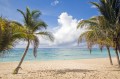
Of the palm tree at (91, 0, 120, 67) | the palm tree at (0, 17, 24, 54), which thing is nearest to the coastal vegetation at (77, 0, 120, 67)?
the palm tree at (91, 0, 120, 67)

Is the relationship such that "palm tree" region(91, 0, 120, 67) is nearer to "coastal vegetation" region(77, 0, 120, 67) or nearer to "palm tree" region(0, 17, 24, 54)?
"coastal vegetation" region(77, 0, 120, 67)

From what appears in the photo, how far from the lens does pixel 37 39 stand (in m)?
14.7

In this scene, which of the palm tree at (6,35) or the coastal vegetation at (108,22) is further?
the coastal vegetation at (108,22)

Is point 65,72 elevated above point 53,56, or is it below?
below

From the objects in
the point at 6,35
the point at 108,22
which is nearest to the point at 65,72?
the point at 108,22

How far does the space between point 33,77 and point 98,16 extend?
261 inches

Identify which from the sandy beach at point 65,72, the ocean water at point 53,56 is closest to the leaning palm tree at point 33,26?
the sandy beach at point 65,72

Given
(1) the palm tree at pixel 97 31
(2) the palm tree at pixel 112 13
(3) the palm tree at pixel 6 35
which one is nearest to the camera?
(3) the palm tree at pixel 6 35

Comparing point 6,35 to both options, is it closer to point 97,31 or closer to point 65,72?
point 65,72

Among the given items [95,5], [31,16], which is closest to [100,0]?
[95,5]

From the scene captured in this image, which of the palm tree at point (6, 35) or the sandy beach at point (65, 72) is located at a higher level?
the palm tree at point (6, 35)

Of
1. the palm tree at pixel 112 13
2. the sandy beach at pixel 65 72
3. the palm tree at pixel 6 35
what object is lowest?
the sandy beach at pixel 65 72

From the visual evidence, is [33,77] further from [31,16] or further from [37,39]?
[31,16]

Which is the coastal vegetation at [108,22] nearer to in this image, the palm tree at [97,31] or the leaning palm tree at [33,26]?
the palm tree at [97,31]
